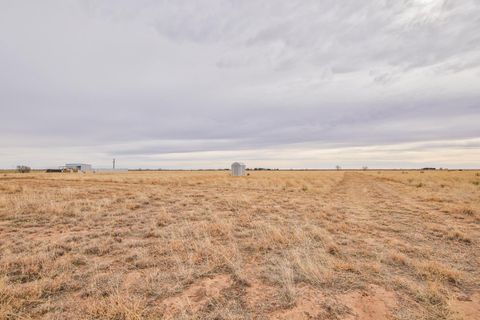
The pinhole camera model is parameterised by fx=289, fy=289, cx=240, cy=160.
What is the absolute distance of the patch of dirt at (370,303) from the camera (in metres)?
4.14

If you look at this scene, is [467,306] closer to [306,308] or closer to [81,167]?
[306,308]

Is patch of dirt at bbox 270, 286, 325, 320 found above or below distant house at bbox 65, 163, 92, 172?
below

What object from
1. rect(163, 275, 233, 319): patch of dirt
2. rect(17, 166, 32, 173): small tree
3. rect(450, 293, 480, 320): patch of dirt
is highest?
rect(17, 166, 32, 173): small tree

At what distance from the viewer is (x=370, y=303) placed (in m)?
4.46

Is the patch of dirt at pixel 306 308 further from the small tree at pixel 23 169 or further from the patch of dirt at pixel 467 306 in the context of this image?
the small tree at pixel 23 169

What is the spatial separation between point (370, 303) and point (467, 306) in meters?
1.46

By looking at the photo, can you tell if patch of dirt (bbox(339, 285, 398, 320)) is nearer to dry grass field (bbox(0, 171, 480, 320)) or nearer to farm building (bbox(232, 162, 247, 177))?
dry grass field (bbox(0, 171, 480, 320))

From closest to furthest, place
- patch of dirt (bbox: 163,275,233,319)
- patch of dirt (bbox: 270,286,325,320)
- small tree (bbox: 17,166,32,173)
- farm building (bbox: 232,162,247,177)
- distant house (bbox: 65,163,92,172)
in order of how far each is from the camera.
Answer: patch of dirt (bbox: 270,286,325,320) → patch of dirt (bbox: 163,275,233,319) → farm building (bbox: 232,162,247,177) → small tree (bbox: 17,166,32,173) → distant house (bbox: 65,163,92,172)

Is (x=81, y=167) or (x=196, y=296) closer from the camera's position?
(x=196, y=296)

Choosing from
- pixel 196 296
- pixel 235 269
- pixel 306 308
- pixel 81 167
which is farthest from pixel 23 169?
pixel 306 308

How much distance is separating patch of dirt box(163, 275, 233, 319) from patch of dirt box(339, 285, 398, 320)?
2035mm

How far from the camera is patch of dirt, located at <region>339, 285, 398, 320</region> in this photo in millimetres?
4136

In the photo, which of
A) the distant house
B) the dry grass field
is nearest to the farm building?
the dry grass field

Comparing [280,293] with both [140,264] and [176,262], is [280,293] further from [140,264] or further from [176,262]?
[140,264]
